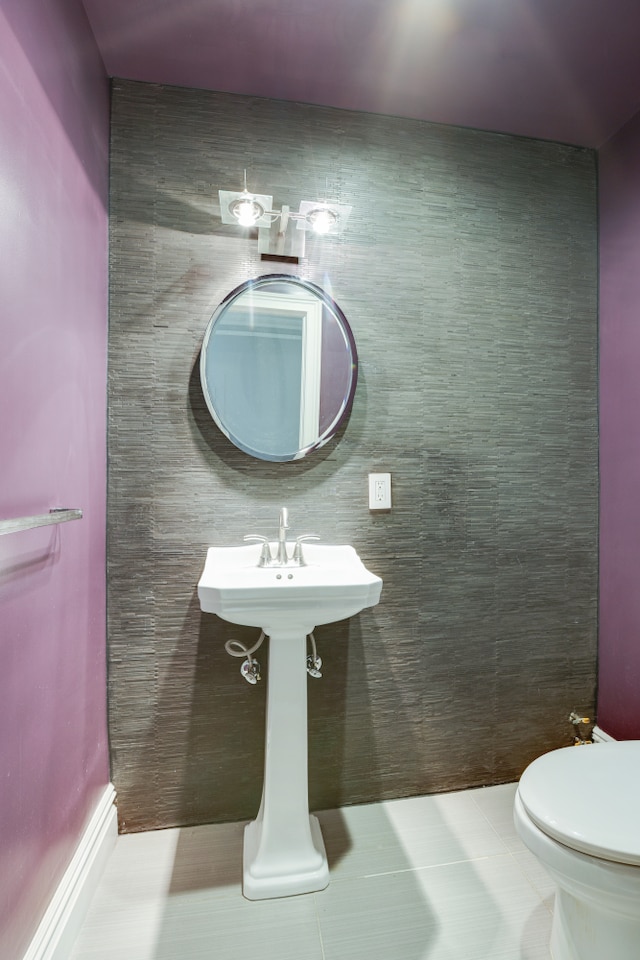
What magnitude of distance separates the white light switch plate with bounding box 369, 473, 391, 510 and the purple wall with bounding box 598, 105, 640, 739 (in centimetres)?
86

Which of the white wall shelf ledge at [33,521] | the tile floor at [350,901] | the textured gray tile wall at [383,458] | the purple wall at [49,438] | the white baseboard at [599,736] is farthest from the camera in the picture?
the white baseboard at [599,736]

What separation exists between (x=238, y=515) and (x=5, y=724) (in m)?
0.83

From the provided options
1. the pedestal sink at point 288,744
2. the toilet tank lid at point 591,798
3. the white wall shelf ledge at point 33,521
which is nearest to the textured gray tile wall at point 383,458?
the pedestal sink at point 288,744

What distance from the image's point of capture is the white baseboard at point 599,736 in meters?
1.78

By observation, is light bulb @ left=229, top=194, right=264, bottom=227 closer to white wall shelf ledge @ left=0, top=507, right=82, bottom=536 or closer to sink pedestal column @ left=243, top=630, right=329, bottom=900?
white wall shelf ledge @ left=0, top=507, right=82, bottom=536

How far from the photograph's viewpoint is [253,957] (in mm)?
1140

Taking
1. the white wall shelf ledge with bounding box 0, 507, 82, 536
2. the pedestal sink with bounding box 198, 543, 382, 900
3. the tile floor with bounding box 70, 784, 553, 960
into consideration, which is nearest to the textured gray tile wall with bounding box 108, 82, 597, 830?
the tile floor with bounding box 70, 784, 553, 960

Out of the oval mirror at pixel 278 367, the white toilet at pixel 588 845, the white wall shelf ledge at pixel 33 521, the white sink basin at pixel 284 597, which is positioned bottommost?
the white toilet at pixel 588 845

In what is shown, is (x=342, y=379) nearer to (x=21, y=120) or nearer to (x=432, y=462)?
(x=432, y=462)

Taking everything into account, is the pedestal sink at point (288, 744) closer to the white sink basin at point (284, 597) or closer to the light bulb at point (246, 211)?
the white sink basin at point (284, 597)

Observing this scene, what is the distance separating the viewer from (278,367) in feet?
5.25

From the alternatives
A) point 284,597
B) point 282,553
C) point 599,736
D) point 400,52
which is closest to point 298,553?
point 282,553

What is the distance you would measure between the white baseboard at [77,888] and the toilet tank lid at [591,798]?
3.50ft

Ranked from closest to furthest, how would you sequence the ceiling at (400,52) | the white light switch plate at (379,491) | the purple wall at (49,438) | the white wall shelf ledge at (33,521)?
the white wall shelf ledge at (33,521), the purple wall at (49,438), the ceiling at (400,52), the white light switch plate at (379,491)
